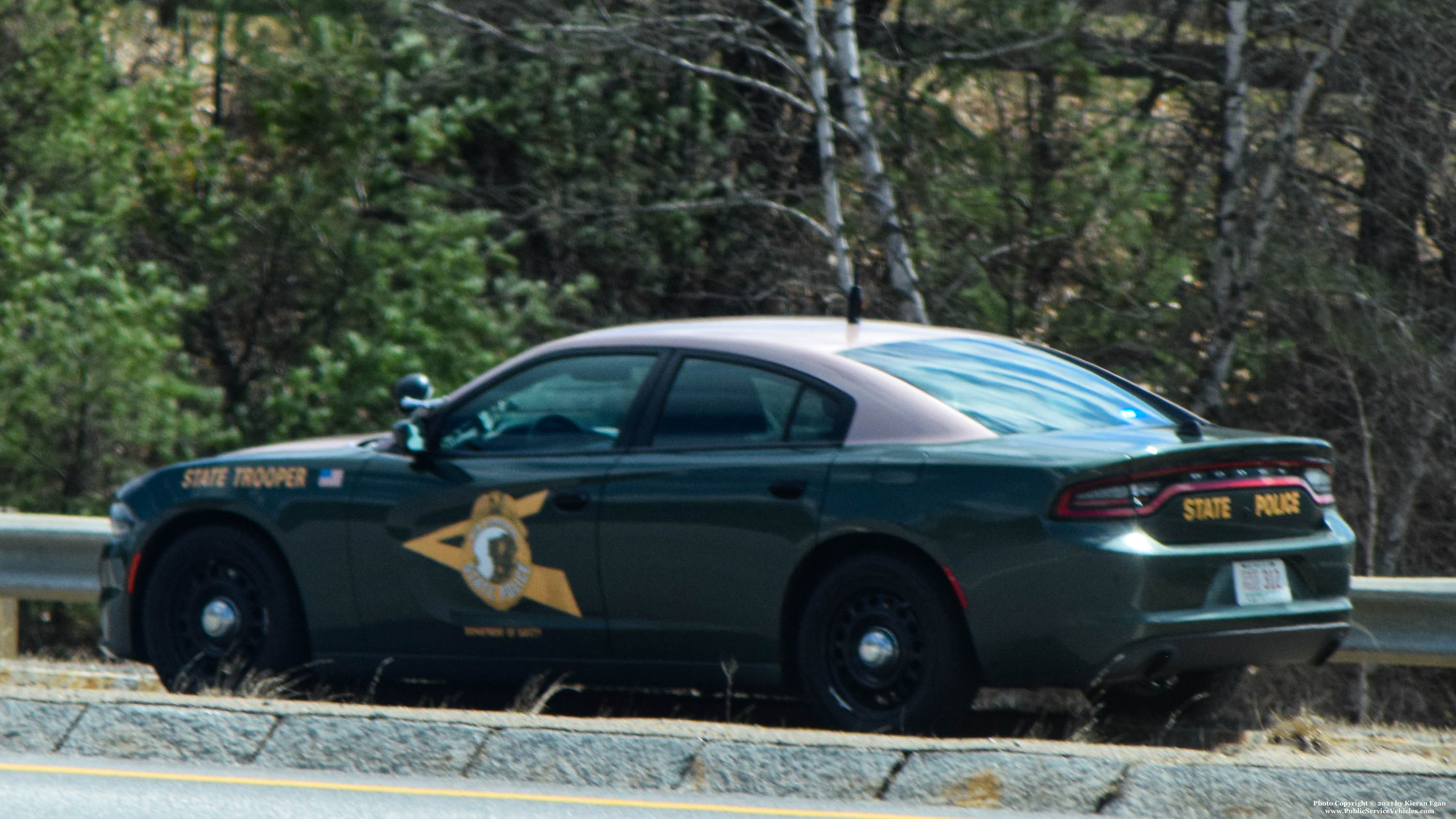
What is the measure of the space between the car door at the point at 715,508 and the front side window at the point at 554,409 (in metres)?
0.17

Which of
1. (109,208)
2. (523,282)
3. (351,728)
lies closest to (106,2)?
(109,208)

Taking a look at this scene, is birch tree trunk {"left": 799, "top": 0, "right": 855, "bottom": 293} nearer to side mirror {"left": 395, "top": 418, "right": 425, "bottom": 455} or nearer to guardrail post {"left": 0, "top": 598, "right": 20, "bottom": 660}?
guardrail post {"left": 0, "top": 598, "right": 20, "bottom": 660}

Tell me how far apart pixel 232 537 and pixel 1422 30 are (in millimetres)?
9543

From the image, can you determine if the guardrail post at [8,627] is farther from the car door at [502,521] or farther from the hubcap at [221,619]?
the car door at [502,521]

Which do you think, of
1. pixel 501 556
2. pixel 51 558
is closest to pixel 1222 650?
pixel 501 556

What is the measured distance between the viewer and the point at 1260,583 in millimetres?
5691

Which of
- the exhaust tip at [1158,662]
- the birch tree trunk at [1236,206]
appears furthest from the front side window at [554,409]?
the birch tree trunk at [1236,206]

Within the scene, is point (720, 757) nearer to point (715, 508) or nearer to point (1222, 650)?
point (715, 508)

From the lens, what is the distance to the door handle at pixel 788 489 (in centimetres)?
586

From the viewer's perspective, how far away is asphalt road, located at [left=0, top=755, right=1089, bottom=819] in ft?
16.1

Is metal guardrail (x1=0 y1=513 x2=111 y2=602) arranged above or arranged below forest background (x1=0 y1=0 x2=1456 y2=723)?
below

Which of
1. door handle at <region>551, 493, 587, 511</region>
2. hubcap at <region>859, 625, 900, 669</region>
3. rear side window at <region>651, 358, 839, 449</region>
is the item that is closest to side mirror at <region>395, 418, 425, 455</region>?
door handle at <region>551, 493, 587, 511</region>

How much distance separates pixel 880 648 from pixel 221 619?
8.83 feet

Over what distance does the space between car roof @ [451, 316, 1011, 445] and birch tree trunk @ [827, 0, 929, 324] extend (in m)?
6.59
